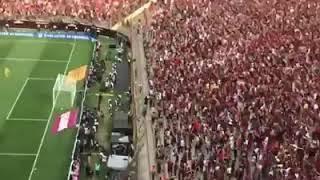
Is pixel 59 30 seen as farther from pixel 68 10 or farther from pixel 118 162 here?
pixel 118 162

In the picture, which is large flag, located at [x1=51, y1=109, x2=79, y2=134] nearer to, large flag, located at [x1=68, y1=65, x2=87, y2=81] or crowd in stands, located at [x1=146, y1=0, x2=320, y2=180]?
crowd in stands, located at [x1=146, y1=0, x2=320, y2=180]

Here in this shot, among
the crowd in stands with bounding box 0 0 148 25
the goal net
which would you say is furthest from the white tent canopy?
the crowd in stands with bounding box 0 0 148 25

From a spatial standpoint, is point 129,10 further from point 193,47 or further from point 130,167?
point 130,167

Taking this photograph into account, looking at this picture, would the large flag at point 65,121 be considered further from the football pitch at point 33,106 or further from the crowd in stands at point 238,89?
the crowd in stands at point 238,89

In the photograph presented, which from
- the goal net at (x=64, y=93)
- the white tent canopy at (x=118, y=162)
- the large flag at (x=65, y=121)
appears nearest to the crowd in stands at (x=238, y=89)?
the white tent canopy at (x=118, y=162)

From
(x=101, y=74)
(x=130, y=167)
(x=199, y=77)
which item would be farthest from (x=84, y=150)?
(x=101, y=74)

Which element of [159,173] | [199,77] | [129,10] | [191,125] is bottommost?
[159,173]

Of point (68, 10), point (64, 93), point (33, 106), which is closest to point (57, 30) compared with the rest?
point (68, 10)
